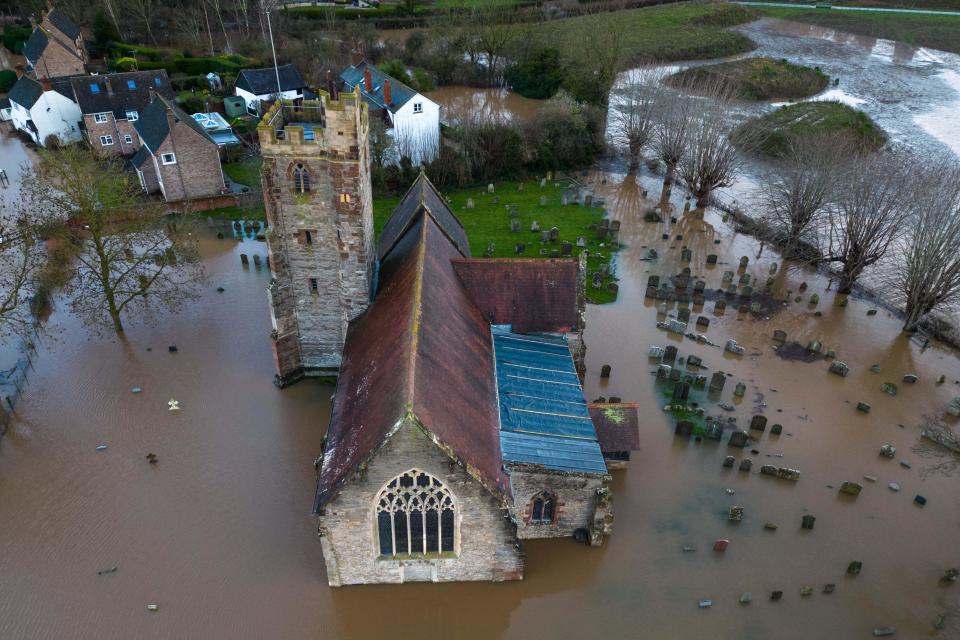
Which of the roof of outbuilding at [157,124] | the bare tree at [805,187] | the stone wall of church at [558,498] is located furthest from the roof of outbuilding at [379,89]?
the stone wall of church at [558,498]

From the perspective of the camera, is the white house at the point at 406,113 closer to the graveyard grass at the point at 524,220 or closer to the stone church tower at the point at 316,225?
the graveyard grass at the point at 524,220

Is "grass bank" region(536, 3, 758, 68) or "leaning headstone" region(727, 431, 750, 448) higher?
"grass bank" region(536, 3, 758, 68)

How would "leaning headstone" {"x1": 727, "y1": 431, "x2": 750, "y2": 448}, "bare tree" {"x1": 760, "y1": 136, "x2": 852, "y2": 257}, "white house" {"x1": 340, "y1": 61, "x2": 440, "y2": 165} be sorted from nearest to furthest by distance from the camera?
"leaning headstone" {"x1": 727, "y1": 431, "x2": 750, "y2": 448}
"bare tree" {"x1": 760, "y1": 136, "x2": 852, "y2": 257}
"white house" {"x1": 340, "y1": 61, "x2": 440, "y2": 165}

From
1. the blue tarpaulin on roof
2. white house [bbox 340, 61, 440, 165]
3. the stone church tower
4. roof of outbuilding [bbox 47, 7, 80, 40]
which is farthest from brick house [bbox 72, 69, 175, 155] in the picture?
the blue tarpaulin on roof

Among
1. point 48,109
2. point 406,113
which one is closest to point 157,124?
point 48,109

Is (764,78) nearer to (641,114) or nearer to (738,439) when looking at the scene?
(641,114)

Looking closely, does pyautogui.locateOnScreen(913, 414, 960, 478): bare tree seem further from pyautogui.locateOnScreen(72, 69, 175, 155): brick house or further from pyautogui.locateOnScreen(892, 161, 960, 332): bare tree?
pyautogui.locateOnScreen(72, 69, 175, 155): brick house

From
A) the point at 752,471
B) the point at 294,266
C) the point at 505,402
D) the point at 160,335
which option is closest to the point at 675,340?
the point at 752,471

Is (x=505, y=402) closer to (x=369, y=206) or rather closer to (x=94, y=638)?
(x=369, y=206)
